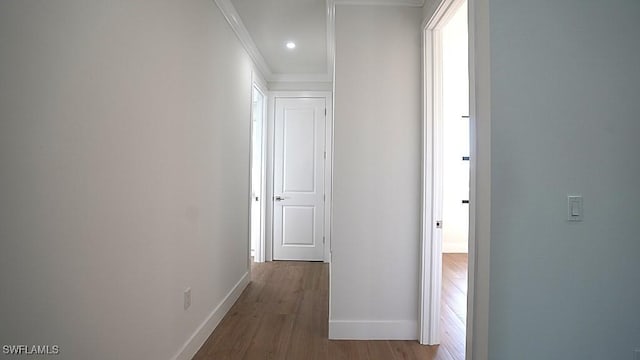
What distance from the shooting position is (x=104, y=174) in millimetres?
1202

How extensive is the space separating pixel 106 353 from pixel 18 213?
26.8 inches

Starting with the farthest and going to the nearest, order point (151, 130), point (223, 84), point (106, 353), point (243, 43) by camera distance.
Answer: point (243, 43)
point (223, 84)
point (151, 130)
point (106, 353)

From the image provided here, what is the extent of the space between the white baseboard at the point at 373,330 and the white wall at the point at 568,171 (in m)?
1.04

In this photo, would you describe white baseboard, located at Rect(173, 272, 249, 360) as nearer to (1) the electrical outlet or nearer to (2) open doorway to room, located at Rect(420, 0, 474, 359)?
(1) the electrical outlet

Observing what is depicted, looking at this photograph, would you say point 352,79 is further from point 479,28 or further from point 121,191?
point 121,191

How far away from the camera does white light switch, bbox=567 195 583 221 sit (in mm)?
1369

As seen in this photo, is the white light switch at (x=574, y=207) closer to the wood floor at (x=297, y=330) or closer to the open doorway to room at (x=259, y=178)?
the wood floor at (x=297, y=330)

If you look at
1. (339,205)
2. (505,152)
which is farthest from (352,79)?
(505,152)

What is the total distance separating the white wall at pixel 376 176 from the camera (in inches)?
91.4

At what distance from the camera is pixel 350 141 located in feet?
7.68

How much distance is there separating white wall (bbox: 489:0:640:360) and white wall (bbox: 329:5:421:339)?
3.19 feet

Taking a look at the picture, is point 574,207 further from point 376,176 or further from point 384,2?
point 384,2

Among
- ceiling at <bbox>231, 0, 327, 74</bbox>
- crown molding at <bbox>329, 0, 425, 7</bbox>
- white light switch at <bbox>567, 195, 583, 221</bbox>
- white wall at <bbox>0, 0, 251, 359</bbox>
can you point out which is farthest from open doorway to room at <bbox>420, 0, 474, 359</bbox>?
white wall at <bbox>0, 0, 251, 359</bbox>

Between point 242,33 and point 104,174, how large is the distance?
7.47 feet
